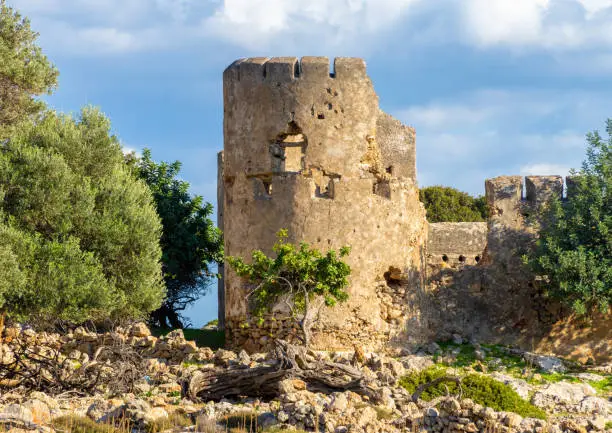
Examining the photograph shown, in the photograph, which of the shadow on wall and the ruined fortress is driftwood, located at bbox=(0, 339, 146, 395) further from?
the shadow on wall

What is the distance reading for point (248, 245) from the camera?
24.6 meters

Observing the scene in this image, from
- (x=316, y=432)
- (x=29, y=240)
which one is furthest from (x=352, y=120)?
(x=316, y=432)

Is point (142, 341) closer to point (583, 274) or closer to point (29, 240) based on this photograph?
point (29, 240)

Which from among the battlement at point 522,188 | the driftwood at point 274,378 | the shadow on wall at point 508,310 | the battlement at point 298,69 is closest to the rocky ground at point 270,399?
the driftwood at point 274,378

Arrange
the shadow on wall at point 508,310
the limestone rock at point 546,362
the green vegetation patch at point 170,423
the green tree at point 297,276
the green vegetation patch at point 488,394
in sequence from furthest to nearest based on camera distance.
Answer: the shadow on wall at point 508,310 → the limestone rock at point 546,362 → the green tree at point 297,276 → the green vegetation patch at point 488,394 → the green vegetation patch at point 170,423

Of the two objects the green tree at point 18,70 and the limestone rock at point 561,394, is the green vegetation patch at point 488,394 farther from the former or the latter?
the green tree at point 18,70

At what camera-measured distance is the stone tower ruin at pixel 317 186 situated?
24219 millimetres

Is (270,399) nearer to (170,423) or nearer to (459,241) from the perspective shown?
(170,423)

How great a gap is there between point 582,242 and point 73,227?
1132cm

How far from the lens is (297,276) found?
23047mm

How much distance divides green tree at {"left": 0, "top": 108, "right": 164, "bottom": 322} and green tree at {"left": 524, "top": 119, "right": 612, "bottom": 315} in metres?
8.83

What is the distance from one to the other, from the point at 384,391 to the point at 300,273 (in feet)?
17.3

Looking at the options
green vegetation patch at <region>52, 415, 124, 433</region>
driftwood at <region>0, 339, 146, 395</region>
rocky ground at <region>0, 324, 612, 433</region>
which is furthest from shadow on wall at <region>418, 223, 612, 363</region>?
green vegetation patch at <region>52, 415, 124, 433</region>

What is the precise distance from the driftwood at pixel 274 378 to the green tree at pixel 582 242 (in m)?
7.59
